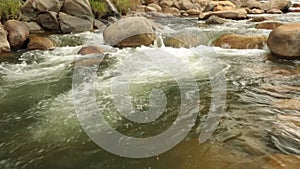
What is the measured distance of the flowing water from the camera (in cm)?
324

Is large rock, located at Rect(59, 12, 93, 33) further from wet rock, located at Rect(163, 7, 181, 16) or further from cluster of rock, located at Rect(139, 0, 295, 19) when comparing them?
wet rock, located at Rect(163, 7, 181, 16)

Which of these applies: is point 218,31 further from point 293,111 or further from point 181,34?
point 293,111

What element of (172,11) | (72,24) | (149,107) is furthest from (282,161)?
(172,11)

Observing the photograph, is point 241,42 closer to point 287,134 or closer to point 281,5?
point 287,134

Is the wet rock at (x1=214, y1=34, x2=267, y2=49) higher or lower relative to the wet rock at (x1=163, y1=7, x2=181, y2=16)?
higher

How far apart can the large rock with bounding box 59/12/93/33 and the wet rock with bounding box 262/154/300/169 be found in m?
8.80

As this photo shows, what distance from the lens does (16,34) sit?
336 inches

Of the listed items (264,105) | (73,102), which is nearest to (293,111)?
(264,105)

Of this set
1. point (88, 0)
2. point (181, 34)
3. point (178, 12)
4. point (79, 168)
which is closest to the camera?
point (79, 168)

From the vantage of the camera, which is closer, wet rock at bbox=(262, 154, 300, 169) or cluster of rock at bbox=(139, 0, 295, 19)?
wet rock at bbox=(262, 154, 300, 169)

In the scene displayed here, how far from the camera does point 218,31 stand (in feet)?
34.8

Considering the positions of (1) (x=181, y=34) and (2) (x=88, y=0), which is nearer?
(1) (x=181, y=34)

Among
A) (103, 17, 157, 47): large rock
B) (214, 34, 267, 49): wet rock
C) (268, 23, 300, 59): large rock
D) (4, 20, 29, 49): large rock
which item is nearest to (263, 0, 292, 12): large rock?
(214, 34, 267, 49): wet rock

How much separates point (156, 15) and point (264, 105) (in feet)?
39.3
